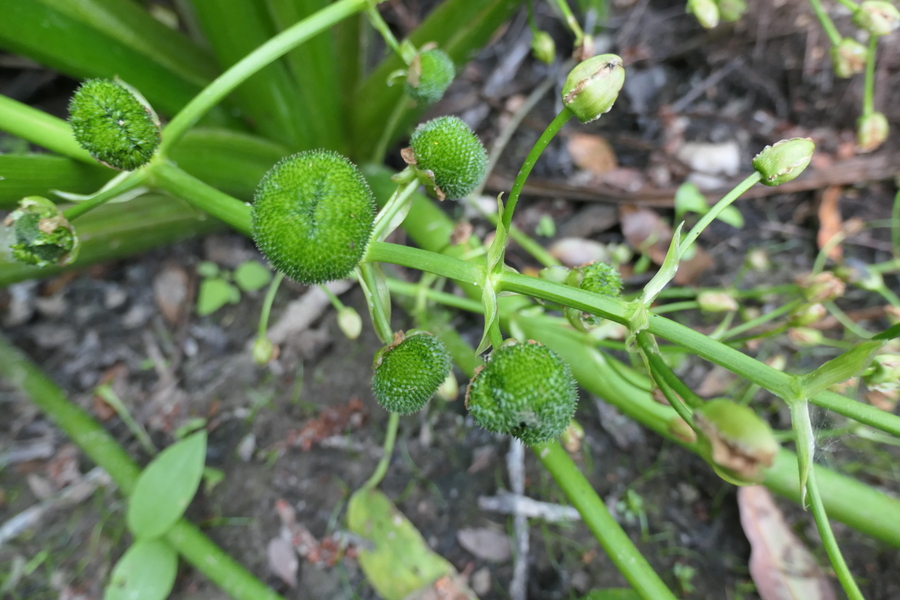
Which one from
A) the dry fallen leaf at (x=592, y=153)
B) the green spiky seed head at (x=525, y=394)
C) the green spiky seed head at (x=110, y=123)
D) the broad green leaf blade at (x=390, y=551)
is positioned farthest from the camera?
the dry fallen leaf at (x=592, y=153)

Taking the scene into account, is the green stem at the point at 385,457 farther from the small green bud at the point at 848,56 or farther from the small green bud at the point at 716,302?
the small green bud at the point at 848,56

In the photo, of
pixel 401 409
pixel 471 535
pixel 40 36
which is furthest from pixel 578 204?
pixel 40 36

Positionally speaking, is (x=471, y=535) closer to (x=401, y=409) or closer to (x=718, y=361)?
(x=401, y=409)

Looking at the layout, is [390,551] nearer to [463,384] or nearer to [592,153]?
[463,384]

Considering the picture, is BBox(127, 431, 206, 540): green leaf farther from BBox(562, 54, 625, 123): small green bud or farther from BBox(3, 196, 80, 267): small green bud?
BBox(562, 54, 625, 123): small green bud

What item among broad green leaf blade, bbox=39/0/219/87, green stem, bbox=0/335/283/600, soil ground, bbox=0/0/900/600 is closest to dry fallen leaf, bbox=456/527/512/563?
soil ground, bbox=0/0/900/600

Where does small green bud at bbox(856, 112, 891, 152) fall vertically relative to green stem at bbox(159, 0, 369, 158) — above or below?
below

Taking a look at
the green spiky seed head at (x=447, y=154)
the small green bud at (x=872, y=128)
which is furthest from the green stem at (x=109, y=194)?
the small green bud at (x=872, y=128)
